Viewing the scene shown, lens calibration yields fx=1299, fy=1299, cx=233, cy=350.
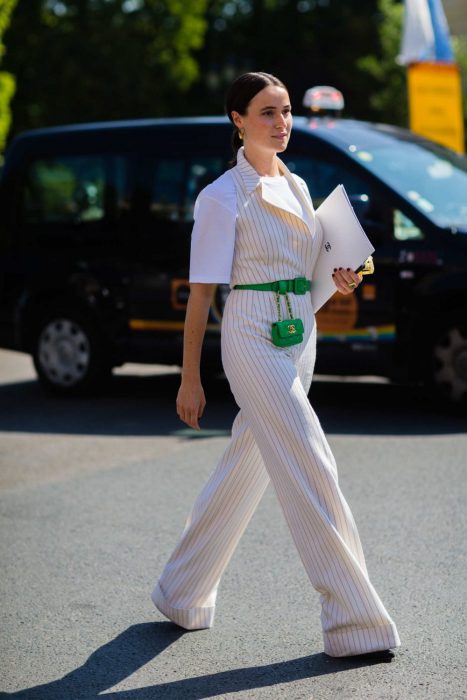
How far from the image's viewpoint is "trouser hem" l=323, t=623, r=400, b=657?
4.02 meters

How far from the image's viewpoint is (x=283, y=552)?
5590mm

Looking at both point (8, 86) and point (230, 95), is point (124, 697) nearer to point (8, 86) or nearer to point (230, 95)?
point (230, 95)

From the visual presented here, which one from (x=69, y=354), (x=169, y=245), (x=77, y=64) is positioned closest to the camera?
(x=169, y=245)

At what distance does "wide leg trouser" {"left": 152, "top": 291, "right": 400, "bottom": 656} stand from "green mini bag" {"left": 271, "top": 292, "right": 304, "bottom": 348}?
30mm

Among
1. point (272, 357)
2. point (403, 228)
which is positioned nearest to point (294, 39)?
point (403, 228)

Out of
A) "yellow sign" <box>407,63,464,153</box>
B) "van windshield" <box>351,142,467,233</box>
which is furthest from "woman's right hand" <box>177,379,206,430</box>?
"yellow sign" <box>407,63,464,153</box>

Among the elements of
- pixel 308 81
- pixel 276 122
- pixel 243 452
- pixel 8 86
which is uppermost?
pixel 308 81

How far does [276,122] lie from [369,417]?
5.14 meters

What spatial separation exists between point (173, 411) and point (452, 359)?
2166 millimetres

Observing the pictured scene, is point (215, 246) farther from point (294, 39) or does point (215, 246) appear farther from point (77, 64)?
point (294, 39)

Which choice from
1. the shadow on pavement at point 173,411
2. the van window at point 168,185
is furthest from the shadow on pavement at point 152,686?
the van window at point 168,185

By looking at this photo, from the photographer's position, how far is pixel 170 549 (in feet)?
18.7

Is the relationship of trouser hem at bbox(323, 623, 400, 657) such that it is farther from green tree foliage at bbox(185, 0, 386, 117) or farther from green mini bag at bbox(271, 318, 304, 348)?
green tree foliage at bbox(185, 0, 386, 117)

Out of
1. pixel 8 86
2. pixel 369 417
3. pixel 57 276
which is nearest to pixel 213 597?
pixel 369 417
